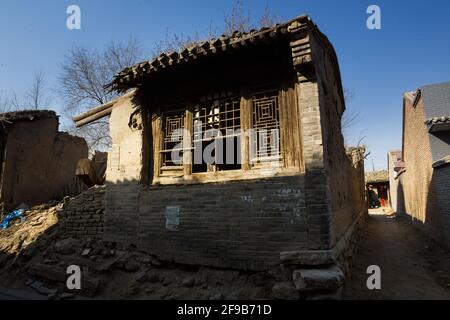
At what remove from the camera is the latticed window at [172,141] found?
6.55 metres

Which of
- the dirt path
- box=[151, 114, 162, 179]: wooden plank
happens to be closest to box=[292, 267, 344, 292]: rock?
the dirt path

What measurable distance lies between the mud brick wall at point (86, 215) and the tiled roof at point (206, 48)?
9.16 ft

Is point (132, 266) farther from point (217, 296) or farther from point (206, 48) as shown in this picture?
point (206, 48)

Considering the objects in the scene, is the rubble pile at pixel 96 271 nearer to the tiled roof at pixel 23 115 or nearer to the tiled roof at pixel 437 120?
the tiled roof at pixel 23 115

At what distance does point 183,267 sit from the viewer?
575 centimetres

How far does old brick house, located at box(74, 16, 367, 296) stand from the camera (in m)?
4.85

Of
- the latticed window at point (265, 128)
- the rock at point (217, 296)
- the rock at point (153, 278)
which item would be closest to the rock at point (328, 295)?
the rock at point (217, 296)

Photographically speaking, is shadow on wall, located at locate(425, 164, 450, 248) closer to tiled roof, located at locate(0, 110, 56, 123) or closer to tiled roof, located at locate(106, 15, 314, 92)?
tiled roof, located at locate(106, 15, 314, 92)

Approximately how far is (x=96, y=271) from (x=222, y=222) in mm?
2970

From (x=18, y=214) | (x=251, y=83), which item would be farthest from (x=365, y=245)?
(x=18, y=214)

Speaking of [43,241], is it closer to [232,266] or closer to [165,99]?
[165,99]

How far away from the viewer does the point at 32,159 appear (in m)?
10.5
